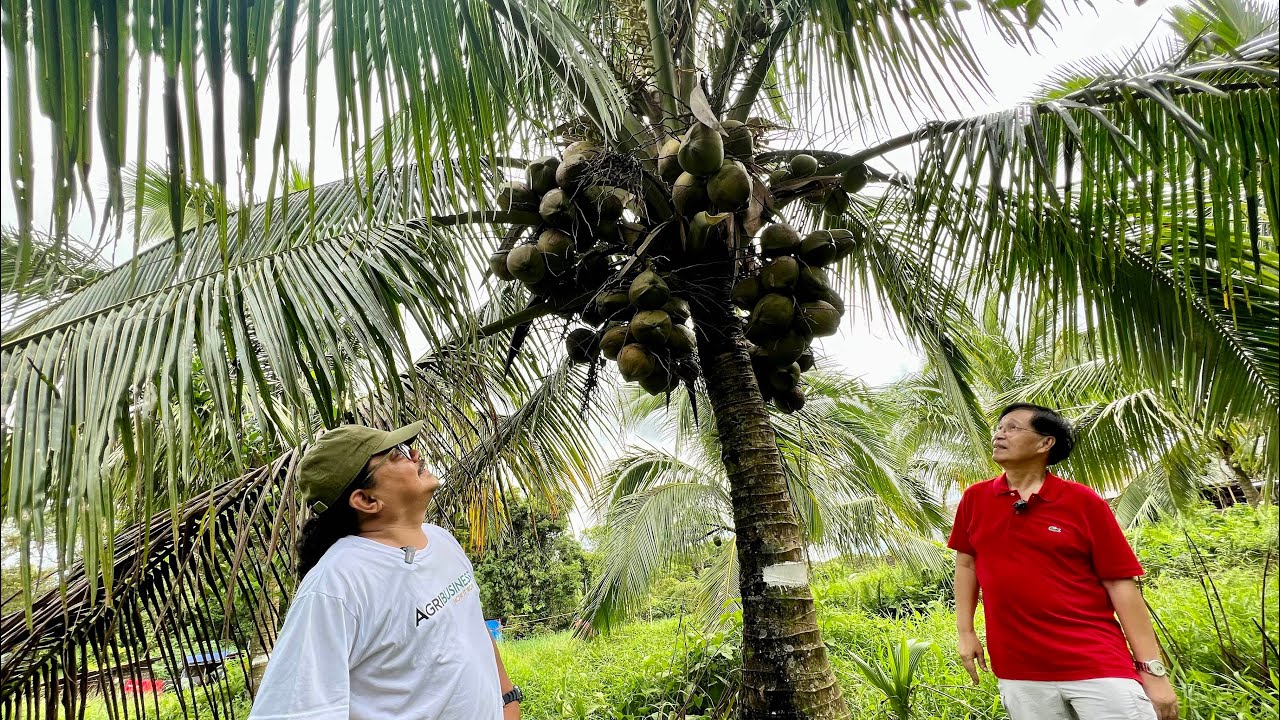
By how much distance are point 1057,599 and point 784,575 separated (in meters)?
0.84

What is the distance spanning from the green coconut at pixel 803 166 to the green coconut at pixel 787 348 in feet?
2.08

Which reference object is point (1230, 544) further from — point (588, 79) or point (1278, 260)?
point (588, 79)

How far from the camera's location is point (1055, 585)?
2.45m

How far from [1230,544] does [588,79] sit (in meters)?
8.11

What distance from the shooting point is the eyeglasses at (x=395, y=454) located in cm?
192

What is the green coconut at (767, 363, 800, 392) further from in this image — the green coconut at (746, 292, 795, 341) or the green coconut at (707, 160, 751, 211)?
the green coconut at (707, 160, 751, 211)

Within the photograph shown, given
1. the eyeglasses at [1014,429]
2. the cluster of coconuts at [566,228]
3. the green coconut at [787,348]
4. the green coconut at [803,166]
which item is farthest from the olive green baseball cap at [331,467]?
the eyeglasses at [1014,429]

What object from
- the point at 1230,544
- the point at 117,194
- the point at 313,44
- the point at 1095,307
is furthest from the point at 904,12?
the point at 1230,544

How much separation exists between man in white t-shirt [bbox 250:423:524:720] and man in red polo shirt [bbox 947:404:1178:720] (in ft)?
4.95

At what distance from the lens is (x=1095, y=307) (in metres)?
3.27

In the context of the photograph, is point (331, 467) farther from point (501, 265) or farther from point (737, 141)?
point (737, 141)

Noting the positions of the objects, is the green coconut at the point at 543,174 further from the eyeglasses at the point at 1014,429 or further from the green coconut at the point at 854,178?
the eyeglasses at the point at 1014,429

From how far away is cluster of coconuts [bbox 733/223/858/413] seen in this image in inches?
110

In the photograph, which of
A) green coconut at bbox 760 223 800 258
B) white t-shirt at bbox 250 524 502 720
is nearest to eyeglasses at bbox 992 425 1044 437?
green coconut at bbox 760 223 800 258
